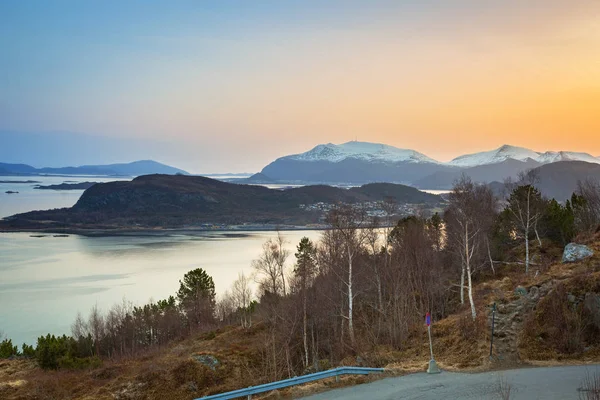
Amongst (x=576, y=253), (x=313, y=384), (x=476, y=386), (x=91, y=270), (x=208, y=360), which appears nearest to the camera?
(x=476, y=386)

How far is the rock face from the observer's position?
71.8ft

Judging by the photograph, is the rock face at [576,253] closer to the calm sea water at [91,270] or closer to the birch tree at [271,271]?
the birch tree at [271,271]

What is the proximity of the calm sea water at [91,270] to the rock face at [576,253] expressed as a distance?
49097 millimetres

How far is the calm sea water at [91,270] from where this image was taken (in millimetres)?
56531

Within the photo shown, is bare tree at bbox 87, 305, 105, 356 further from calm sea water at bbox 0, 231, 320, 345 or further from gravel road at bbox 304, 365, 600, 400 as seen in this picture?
gravel road at bbox 304, 365, 600, 400

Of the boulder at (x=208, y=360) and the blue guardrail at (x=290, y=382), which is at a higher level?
the blue guardrail at (x=290, y=382)

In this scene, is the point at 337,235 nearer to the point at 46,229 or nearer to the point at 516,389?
the point at 516,389

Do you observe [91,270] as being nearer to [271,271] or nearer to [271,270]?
[271,270]

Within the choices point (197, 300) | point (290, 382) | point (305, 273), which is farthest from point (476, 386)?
point (197, 300)

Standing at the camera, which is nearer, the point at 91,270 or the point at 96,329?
the point at 96,329

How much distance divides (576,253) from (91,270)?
82.1 metres

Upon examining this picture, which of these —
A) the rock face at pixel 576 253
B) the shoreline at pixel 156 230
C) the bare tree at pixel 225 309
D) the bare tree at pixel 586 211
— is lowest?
the bare tree at pixel 225 309

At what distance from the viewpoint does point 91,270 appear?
83.8m

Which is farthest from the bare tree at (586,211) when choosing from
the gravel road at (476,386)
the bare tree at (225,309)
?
the bare tree at (225,309)
